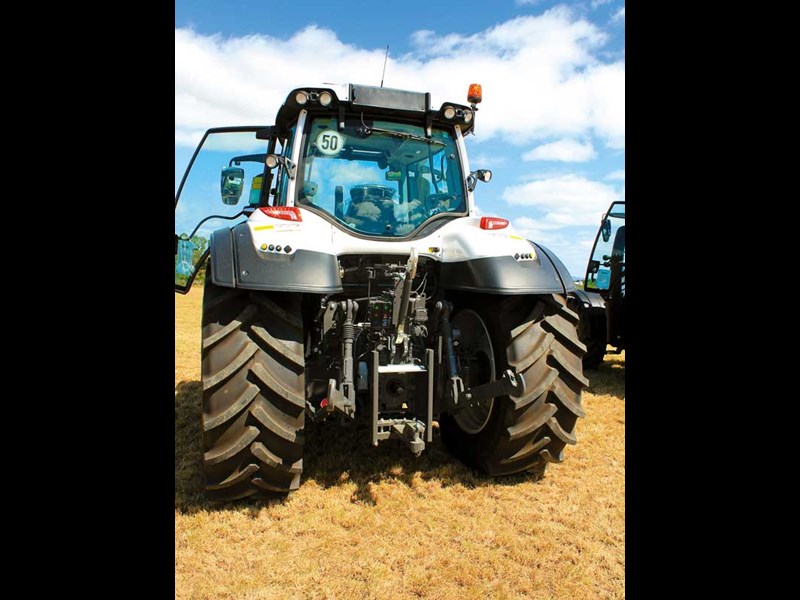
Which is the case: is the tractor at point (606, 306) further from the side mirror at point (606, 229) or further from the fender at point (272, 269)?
the fender at point (272, 269)

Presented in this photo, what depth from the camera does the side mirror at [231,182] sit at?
375 centimetres

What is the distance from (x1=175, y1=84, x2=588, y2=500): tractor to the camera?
2.73m

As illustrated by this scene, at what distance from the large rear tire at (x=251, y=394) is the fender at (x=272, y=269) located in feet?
0.49

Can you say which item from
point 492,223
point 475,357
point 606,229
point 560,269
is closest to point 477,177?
point 492,223

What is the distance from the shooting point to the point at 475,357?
11.0ft

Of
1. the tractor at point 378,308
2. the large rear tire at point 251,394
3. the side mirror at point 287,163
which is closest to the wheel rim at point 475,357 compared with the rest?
the tractor at point 378,308

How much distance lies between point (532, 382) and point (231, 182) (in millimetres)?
2482

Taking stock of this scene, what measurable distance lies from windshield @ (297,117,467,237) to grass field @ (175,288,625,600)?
1.56 metres

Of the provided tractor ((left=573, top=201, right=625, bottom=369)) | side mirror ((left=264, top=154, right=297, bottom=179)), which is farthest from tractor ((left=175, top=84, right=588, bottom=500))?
tractor ((left=573, top=201, right=625, bottom=369))

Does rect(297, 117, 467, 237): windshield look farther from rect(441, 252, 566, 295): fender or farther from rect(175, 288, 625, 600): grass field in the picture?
rect(175, 288, 625, 600): grass field

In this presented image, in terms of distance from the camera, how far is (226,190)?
377cm
